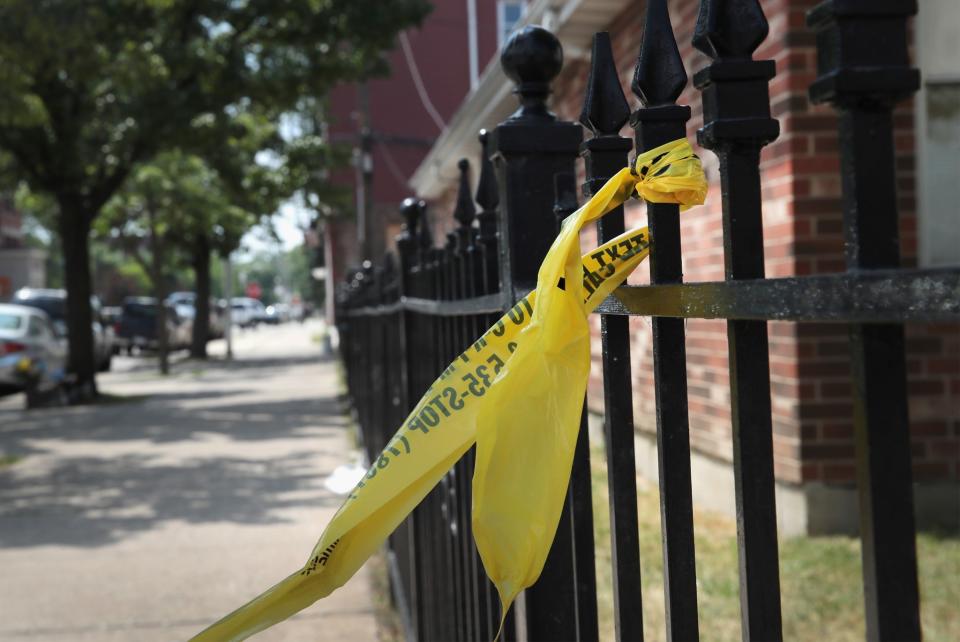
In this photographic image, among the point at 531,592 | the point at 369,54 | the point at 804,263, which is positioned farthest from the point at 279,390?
the point at 531,592

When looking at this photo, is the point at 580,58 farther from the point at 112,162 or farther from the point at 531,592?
the point at 112,162

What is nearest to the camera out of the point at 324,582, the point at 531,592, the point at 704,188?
the point at 704,188

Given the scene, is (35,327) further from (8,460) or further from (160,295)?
(8,460)

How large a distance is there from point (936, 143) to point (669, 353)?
3662mm

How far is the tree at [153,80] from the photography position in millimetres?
11984

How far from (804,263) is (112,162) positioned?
1277cm

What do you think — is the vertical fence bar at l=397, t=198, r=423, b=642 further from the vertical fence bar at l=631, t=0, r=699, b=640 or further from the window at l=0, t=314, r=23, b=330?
the window at l=0, t=314, r=23, b=330

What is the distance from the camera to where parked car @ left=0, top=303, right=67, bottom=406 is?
15094 millimetres

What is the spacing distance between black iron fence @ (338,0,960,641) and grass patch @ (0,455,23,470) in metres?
7.14

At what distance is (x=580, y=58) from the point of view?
6.84 metres

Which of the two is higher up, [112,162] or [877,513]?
[112,162]

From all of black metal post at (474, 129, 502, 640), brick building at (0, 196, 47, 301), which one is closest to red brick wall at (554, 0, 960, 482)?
black metal post at (474, 129, 502, 640)

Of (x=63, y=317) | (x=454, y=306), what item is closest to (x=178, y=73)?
(x=454, y=306)

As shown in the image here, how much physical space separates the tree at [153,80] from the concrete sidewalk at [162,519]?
3.64 metres
